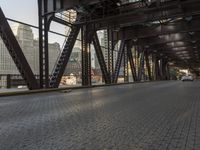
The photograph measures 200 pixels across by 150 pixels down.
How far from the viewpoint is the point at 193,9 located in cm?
2597

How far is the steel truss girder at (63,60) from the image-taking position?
78.6 feet

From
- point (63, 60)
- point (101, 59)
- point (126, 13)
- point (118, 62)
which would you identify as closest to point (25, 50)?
point (63, 60)

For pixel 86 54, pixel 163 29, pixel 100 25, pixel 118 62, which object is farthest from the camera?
pixel 118 62

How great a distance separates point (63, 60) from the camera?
24.9m

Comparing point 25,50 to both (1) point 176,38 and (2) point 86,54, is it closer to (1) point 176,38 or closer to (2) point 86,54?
(2) point 86,54

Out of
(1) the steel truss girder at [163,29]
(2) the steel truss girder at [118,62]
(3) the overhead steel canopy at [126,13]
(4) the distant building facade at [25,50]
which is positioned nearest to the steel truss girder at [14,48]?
(4) the distant building facade at [25,50]

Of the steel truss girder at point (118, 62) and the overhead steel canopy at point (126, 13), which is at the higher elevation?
the overhead steel canopy at point (126, 13)

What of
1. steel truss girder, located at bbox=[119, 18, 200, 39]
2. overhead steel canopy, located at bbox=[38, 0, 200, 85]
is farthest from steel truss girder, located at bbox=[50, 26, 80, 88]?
steel truss girder, located at bbox=[119, 18, 200, 39]

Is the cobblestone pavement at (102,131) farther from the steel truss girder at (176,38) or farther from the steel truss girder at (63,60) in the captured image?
the steel truss girder at (176,38)

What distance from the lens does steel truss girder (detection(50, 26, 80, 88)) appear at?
23969 mm

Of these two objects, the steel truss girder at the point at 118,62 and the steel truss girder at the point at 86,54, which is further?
the steel truss girder at the point at 118,62

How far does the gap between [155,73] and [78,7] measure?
41.9 metres

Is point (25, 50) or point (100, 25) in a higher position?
point (100, 25)

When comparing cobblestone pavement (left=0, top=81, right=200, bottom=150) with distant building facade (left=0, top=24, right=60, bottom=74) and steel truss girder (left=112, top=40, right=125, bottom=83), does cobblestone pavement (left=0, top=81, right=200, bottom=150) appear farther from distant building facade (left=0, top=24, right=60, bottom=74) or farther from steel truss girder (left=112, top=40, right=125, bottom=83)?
steel truss girder (left=112, top=40, right=125, bottom=83)
